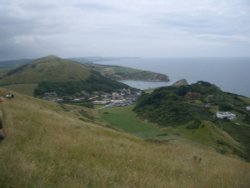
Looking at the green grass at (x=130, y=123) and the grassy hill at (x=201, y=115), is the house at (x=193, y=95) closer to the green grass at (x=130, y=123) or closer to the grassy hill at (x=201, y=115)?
the grassy hill at (x=201, y=115)

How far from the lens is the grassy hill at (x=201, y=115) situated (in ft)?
233

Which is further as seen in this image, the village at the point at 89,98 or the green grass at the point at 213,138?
the village at the point at 89,98

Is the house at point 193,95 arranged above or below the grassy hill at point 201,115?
above

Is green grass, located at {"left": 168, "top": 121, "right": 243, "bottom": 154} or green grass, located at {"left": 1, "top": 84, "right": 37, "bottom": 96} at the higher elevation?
green grass, located at {"left": 168, "top": 121, "right": 243, "bottom": 154}

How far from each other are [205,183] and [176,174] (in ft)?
5.50

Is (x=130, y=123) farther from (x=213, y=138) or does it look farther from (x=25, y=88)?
(x=25, y=88)

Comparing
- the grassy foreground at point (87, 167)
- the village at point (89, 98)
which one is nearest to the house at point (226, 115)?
the village at point (89, 98)

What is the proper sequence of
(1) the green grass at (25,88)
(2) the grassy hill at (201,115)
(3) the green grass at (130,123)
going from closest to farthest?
(2) the grassy hill at (201,115), (3) the green grass at (130,123), (1) the green grass at (25,88)

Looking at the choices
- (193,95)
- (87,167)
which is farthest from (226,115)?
(87,167)

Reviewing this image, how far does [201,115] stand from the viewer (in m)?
105

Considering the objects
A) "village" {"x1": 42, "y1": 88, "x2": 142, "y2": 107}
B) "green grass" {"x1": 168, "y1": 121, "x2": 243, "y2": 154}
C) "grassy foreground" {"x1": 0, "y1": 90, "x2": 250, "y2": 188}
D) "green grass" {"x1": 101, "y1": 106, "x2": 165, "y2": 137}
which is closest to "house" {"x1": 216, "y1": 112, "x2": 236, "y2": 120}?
"green grass" {"x1": 101, "y1": 106, "x2": 165, "y2": 137}

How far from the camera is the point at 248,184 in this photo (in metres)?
11.2

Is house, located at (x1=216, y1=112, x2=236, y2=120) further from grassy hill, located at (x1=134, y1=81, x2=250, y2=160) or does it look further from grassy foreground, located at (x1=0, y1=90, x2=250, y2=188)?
grassy foreground, located at (x1=0, y1=90, x2=250, y2=188)

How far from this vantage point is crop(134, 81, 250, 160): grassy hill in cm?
7112
